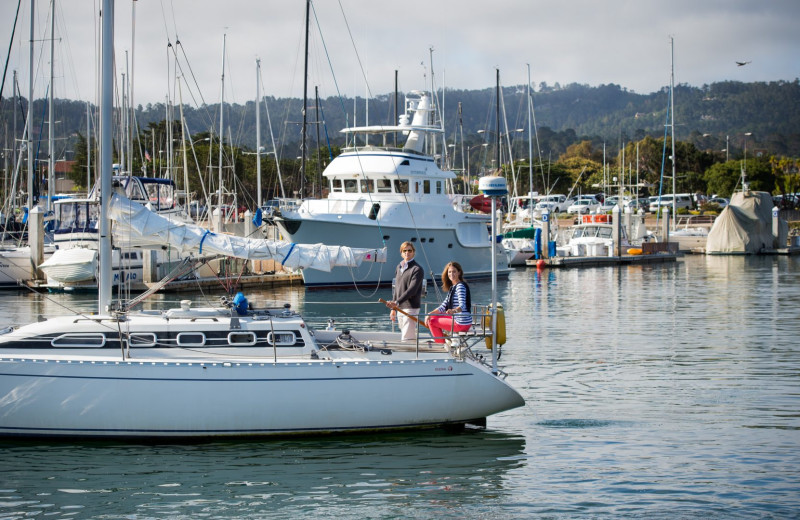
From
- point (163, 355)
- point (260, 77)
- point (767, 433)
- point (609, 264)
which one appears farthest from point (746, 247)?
point (163, 355)

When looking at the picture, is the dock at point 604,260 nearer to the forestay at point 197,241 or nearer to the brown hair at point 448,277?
the forestay at point 197,241

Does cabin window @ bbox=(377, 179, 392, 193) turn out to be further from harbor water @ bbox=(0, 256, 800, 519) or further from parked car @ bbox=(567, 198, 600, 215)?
parked car @ bbox=(567, 198, 600, 215)

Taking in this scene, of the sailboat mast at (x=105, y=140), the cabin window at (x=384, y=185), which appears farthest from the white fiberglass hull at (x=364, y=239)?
the sailboat mast at (x=105, y=140)

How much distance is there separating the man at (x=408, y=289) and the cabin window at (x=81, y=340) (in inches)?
162

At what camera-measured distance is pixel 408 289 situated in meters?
13.5

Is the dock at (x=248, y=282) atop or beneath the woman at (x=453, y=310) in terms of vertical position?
beneath

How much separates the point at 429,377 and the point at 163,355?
3.65 meters

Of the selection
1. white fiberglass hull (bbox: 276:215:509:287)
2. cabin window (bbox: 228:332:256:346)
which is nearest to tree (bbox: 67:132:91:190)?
white fiberglass hull (bbox: 276:215:509:287)

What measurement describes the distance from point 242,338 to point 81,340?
85.1 inches

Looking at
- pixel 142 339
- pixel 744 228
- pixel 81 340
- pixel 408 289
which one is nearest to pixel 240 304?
pixel 142 339

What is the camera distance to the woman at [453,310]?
42.5ft

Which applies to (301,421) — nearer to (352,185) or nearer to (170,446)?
(170,446)

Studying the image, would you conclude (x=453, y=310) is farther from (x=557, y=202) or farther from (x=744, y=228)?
(x=557, y=202)

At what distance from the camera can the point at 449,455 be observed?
1228 centimetres
